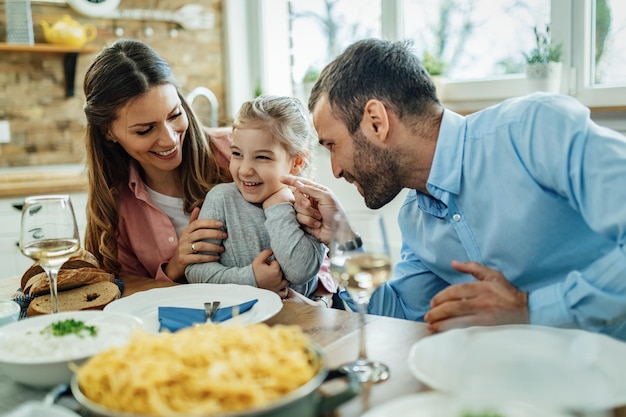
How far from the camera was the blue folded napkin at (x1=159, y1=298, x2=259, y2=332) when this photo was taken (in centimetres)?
121

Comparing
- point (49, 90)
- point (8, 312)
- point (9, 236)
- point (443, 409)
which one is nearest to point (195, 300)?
point (8, 312)

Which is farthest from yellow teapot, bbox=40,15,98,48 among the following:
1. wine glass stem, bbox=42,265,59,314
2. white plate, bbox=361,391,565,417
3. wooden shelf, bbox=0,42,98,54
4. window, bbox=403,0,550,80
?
white plate, bbox=361,391,565,417

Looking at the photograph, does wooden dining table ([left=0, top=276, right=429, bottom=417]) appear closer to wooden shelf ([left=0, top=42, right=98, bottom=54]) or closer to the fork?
the fork

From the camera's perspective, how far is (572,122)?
1.33 metres

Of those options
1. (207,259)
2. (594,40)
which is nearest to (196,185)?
(207,259)

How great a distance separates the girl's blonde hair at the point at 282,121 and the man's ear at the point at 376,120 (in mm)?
341

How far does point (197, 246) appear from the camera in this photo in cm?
175

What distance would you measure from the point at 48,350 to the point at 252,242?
90 centimetres

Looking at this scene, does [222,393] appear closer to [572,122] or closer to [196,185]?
[572,122]

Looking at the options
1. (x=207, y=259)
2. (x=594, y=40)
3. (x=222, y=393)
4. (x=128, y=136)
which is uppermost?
(x=594, y=40)

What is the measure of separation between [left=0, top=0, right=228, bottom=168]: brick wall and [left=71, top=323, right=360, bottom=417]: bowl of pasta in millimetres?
3470

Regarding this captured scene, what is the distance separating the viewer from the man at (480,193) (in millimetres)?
1208

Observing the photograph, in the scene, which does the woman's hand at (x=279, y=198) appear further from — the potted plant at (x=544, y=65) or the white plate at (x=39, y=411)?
the potted plant at (x=544, y=65)

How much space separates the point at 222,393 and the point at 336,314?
0.61 meters
